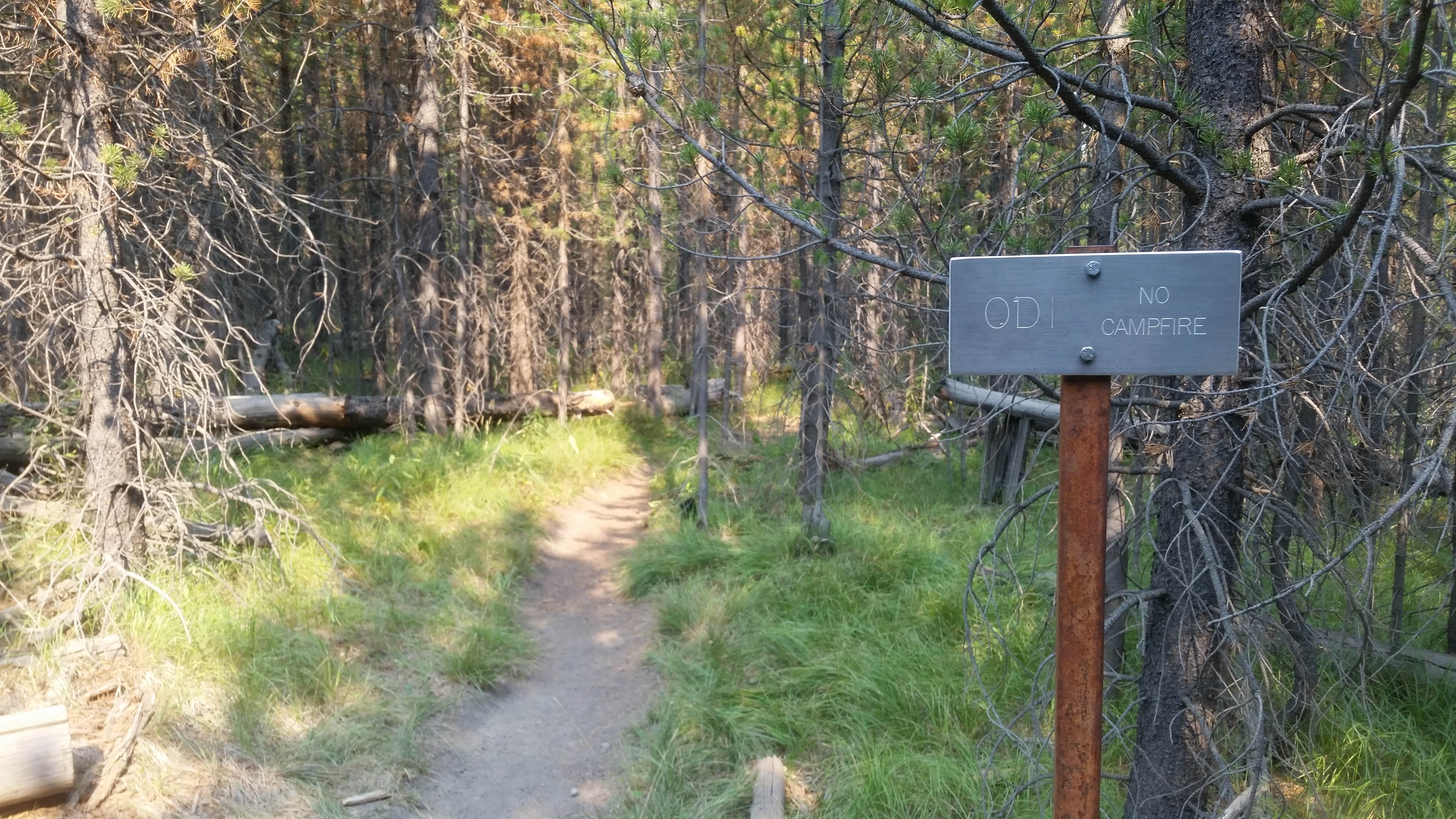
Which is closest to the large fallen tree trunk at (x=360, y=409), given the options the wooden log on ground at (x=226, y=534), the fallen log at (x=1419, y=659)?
the wooden log on ground at (x=226, y=534)

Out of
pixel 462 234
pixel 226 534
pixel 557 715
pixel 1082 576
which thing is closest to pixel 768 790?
pixel 557 715

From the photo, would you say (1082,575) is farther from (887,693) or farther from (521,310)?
(521,310)

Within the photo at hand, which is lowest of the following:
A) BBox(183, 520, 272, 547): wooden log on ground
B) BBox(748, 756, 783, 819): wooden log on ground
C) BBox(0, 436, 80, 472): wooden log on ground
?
BBox(748, 756, 783, 819): wooden log on ground

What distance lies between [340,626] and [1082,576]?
16.9 ft

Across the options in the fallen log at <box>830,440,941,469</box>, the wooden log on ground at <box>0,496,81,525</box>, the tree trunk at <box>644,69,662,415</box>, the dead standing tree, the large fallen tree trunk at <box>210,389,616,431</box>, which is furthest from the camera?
the tree trunk at <box>644,69,662,415</box>

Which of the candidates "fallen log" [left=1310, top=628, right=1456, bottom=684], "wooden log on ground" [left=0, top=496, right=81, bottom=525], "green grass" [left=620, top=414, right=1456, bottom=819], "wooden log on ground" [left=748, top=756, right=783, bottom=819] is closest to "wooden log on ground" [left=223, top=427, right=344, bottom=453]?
"wooden log on ground" [left=0, top=496, right=81, bottom=525]

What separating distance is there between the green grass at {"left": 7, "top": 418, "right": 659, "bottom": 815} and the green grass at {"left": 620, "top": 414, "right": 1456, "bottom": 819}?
1.32 m

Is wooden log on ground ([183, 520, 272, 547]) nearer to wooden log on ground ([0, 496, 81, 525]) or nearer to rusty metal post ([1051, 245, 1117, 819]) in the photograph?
wooden log on ground ([0, 496, 81, 525])

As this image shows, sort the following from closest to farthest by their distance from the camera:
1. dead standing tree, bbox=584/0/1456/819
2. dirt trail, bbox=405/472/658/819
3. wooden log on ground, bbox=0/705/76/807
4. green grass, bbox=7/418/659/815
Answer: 1. dead standing tree, bbox=584/0/1456/819
2. wooden log on ground, bbox=0/705/76/807
3. green grass, bbox=7/418/659/815
4. dirt trail, bbox=405/472/658/819

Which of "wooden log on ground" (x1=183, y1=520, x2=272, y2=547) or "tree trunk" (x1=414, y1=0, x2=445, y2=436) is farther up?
"tree trunk" (x1=414, y1=0, x2=445, y2=436)

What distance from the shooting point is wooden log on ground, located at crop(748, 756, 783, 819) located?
4.25 m

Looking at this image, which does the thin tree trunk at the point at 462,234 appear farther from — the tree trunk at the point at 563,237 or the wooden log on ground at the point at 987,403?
the wooden log on ground at the point at 987,403

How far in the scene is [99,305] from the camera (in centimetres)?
538

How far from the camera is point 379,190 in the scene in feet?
54.3
